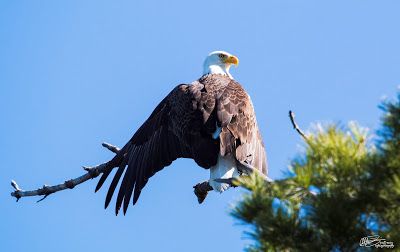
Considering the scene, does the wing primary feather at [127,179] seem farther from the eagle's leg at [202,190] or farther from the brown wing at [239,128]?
the brown wing at [239,128]

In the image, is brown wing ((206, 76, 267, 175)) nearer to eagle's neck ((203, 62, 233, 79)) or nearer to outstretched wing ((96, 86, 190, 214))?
outstretched wing ((96, 86, 190, 214))

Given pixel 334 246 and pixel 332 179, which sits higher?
pixel 332 179

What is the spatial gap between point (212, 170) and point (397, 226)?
382cm

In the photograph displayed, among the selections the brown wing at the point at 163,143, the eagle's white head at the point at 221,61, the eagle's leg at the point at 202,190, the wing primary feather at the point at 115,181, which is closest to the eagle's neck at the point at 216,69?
the eagle's white head at the point at 221,61

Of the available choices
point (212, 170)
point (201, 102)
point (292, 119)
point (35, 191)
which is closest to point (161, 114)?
point (201, 102)

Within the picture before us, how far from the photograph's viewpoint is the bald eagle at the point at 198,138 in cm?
645

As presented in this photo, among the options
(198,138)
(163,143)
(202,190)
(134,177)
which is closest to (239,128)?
(198,138)

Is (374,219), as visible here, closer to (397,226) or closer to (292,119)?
(397,226)

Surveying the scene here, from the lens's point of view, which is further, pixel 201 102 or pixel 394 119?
pixel 201 102

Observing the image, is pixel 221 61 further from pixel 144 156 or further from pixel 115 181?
pixel 115 181

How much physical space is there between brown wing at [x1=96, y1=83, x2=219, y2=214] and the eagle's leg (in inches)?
9.5

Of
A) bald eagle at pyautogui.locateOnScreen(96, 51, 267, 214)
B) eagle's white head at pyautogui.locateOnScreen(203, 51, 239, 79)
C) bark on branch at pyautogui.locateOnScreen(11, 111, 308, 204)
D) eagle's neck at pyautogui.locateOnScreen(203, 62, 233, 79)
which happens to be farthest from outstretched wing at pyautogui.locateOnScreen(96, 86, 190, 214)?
eagle's white head at pyautogui.locateOnScreen(203, 51, 239, 79)

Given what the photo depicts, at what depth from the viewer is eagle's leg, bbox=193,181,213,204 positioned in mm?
6348

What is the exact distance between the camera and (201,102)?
7.07 m
